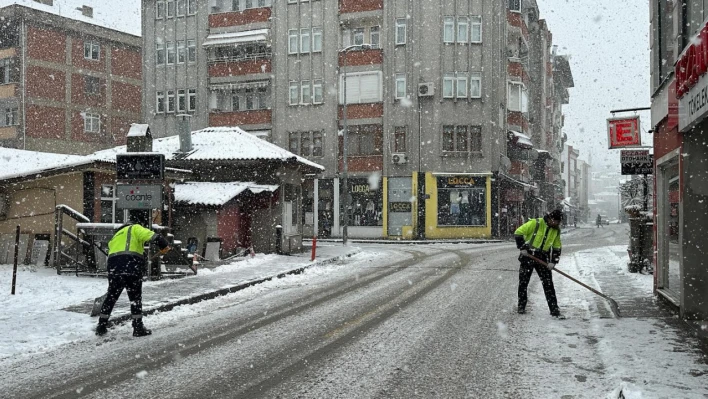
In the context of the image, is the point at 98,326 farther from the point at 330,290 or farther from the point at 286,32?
the point at 286,32

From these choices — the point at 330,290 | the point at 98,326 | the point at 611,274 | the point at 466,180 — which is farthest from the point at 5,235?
the point at 466,180

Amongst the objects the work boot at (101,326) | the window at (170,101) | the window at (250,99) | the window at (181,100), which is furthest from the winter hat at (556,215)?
the window at (170,101)

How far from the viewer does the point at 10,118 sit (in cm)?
4453

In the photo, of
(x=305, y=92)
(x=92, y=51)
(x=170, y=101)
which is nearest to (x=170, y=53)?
(x=170, y=101)

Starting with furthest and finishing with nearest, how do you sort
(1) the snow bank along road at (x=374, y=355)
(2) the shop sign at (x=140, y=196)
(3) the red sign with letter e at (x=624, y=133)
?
1. (3) the red sign with letter e at (x=624, y=133)
2. (2) the shop sign at (x=140, y=196)
3. (1) the snow bank along road at (x=374, y=355)

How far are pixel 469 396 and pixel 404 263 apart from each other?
14605mm

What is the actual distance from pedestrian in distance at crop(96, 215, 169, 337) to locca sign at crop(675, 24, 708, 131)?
684cm

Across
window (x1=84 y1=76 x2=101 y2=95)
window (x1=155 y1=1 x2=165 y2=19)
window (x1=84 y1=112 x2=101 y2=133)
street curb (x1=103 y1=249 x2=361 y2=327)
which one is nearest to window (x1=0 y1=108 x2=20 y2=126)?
window (x1=84 y1=112 x2=101 y2=133)

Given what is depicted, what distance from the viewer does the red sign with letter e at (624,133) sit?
15492 millimetres

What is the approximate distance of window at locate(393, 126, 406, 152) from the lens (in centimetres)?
3900

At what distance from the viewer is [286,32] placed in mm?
41562

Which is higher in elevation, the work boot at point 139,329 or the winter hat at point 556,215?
the winter hat at point 556,215

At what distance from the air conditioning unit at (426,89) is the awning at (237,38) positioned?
10.8 m

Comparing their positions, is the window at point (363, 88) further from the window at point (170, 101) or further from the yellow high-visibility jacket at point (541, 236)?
the yellow high-visibility jacket at point (541, 236)
